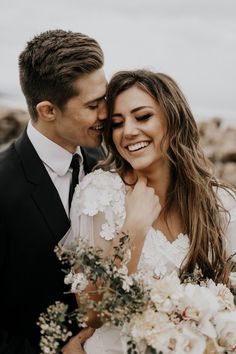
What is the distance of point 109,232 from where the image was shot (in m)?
3.05

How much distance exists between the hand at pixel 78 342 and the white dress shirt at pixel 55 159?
2.29 ft

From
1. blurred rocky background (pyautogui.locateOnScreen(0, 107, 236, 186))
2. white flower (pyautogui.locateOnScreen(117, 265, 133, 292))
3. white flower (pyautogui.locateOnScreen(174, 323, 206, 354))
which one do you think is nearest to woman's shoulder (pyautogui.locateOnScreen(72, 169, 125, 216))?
white flower (pyautogui.locateOnScreen(117, 265, 133, 292))

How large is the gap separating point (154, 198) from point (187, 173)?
11.9 inches

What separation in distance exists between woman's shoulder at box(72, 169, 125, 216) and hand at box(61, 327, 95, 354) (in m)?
0.67

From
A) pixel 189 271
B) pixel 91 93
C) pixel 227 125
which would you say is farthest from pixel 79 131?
pixel 227 125

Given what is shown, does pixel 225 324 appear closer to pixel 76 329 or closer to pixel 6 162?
pixel 76 329

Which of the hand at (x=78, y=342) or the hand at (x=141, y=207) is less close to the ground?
the hand at (x=141, y=207)

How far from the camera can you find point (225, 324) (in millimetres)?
2322

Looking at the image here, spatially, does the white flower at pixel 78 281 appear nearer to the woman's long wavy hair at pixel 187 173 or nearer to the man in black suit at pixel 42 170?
the man in black suit at pixel 42 170

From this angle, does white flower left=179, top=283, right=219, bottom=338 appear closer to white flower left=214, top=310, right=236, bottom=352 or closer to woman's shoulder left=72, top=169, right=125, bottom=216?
white flower left=214, top=310, right=236, bottom=352

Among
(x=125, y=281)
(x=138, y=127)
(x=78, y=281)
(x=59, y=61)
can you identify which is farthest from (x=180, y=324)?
(x=59, y=61)

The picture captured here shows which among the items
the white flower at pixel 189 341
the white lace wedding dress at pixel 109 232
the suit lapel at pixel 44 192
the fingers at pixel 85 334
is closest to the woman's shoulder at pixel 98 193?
the white lace wedding dress at pixel 109 232

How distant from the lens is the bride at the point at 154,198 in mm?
3072

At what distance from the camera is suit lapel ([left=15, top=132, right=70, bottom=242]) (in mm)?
3193
